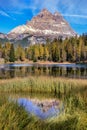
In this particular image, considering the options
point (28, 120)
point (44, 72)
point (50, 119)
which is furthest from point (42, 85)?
point (44, 72)

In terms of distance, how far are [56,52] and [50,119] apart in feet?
377

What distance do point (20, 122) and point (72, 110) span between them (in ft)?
16.1

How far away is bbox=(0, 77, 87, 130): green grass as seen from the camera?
25.3ft

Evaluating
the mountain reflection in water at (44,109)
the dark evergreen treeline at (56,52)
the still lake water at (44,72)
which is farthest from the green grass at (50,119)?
the dark evergreen treeline at (56,52)

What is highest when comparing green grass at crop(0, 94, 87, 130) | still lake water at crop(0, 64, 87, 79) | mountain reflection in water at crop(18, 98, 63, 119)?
green grass at crop(0, 94, 87, 130)

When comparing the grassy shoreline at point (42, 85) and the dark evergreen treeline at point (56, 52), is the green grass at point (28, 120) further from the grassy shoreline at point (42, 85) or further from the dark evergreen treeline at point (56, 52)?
the dark evergreen treeline at point (56, 52)

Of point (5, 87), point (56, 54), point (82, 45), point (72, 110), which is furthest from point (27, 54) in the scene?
point (72, 110)

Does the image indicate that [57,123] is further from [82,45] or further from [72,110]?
[82,45]

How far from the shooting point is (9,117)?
7.48 metres

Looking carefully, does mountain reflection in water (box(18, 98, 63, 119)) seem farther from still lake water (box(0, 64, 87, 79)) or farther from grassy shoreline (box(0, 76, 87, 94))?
still lake water (box(0, 64, 87, 79))

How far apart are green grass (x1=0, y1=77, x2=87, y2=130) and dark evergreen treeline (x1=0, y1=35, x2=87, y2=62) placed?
93.8 metres

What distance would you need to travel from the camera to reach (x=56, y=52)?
126 metres

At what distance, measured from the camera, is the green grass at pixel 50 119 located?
7.72 meters

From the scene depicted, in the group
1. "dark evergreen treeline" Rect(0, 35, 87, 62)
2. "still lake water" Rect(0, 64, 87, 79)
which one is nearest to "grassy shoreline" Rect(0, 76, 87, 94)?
"still lake water" Rect(0, 64, 87, 79)
